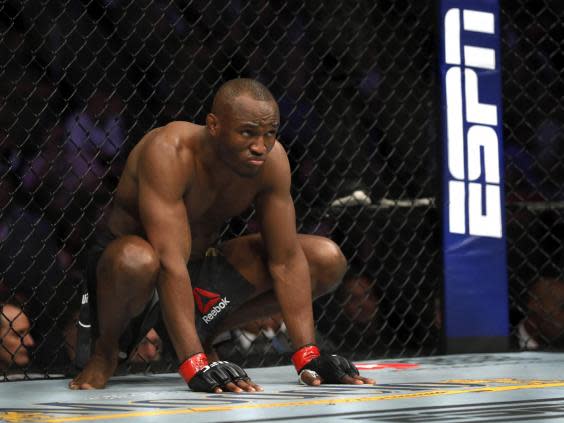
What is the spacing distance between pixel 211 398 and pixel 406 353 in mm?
1630

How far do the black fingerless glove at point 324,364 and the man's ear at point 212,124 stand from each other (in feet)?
1.80

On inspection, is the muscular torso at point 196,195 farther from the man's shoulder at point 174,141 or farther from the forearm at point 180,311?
the forearm at point 180,311

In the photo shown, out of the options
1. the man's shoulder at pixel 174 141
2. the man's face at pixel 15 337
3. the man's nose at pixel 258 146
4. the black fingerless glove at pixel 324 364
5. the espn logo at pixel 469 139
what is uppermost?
the espn logo at pixel 469 139

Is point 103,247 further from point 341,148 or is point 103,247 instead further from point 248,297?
point 341,148

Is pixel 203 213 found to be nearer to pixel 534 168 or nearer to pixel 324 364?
pixel 324 364

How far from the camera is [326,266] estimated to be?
2.95 metres

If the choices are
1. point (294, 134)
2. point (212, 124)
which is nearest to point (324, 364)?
Answer: point (212, 124)

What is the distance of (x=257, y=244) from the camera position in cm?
299

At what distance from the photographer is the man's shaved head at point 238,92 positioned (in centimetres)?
258

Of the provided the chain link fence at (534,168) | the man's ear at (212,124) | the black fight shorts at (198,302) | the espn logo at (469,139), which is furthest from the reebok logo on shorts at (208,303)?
the chain link fence at (534,168)

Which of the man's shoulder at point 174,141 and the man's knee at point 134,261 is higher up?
the man's shoulder at point 174,141

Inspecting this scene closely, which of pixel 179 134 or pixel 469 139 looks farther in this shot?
pixel 469 139

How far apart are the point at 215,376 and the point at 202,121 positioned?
1459mm

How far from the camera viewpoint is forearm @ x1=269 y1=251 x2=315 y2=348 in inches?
109
